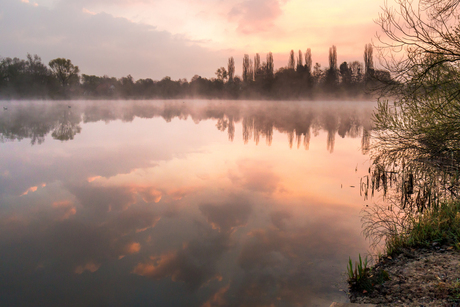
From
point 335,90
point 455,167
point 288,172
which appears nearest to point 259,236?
point 288,172

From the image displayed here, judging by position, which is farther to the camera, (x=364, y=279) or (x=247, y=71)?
(x=247, y=71)

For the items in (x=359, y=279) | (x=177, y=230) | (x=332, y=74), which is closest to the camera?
(x=359, y=279)

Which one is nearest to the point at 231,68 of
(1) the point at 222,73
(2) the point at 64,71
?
(1) the point at 222,73

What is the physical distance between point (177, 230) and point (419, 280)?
14.7ft

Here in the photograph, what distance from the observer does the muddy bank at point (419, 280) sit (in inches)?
150

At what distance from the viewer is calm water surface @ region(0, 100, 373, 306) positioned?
15.0 ft

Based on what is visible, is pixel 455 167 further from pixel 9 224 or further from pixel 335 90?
pixel 335 90

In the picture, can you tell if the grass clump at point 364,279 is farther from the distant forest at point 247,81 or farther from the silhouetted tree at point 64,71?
the silhouetted tree at point 64,71

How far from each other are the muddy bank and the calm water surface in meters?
0.53

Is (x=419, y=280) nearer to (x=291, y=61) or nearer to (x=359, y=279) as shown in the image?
(x=359, y=279)

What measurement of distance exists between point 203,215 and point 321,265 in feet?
10.4

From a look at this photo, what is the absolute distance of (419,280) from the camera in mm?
4238

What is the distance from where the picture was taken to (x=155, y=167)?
12.2 metres

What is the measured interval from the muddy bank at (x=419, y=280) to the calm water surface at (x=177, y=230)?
53 cm
